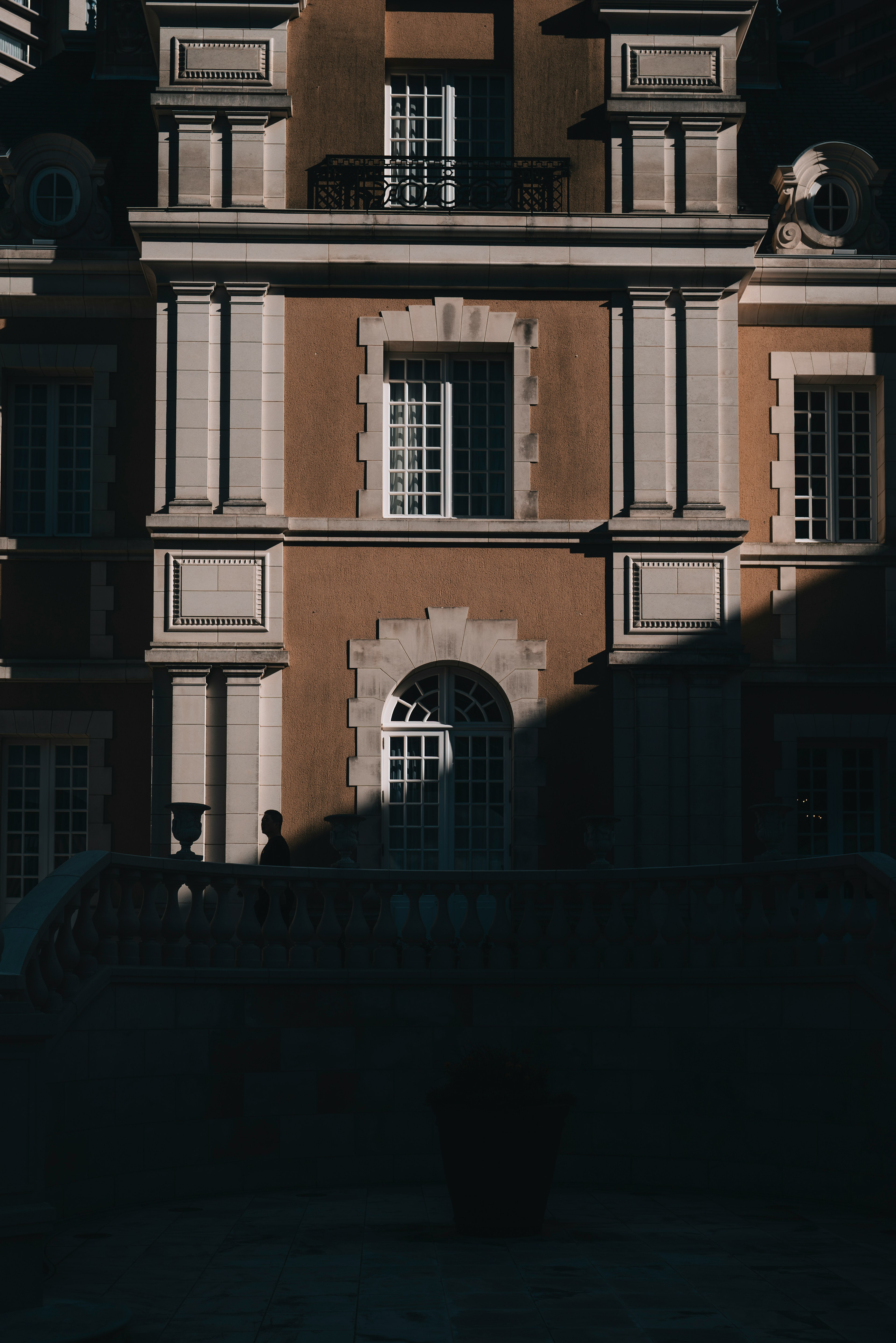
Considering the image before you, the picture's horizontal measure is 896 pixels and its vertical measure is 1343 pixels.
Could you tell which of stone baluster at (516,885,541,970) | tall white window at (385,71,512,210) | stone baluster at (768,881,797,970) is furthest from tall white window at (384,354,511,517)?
stone baluster at (768,881,797,970)

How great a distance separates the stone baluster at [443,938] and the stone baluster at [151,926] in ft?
7.34

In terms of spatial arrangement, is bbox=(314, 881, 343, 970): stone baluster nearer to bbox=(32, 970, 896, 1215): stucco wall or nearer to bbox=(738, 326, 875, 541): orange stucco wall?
bbox=(32, 970, 896, 1215): stucco wall

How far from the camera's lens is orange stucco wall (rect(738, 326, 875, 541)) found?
18.1 meters

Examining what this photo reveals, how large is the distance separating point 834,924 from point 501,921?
2.67 metres

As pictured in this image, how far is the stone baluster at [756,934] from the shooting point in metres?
12.1

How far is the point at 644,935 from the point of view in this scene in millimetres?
12469

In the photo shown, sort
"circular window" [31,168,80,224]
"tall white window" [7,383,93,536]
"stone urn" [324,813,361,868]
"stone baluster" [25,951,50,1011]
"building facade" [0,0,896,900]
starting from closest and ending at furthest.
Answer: "stone baluster" [25,951,50,1011], "stone urn" [324,813,361,868], "building facade" [0,0,896,900], "tall white window" [7,383,93,536], "circular window" [31,168,80,224]

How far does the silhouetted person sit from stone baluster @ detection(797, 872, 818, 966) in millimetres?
4485

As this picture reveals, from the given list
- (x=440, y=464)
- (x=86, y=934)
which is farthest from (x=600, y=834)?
(x=440, y=464)

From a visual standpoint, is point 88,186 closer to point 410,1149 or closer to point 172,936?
point 172,936

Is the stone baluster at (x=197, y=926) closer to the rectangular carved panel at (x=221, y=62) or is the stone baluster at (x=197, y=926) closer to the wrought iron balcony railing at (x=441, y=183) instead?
the wrought iron balcony railing at (x=441, y=183)

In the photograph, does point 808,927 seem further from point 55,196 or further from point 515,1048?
point 55,196

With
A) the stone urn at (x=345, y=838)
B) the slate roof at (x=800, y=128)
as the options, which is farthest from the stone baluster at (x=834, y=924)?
the slate roof at (x=800, y=128)

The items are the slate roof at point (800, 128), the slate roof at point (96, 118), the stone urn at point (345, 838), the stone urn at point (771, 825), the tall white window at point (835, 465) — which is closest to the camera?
the stone urn at point (345, 838)
